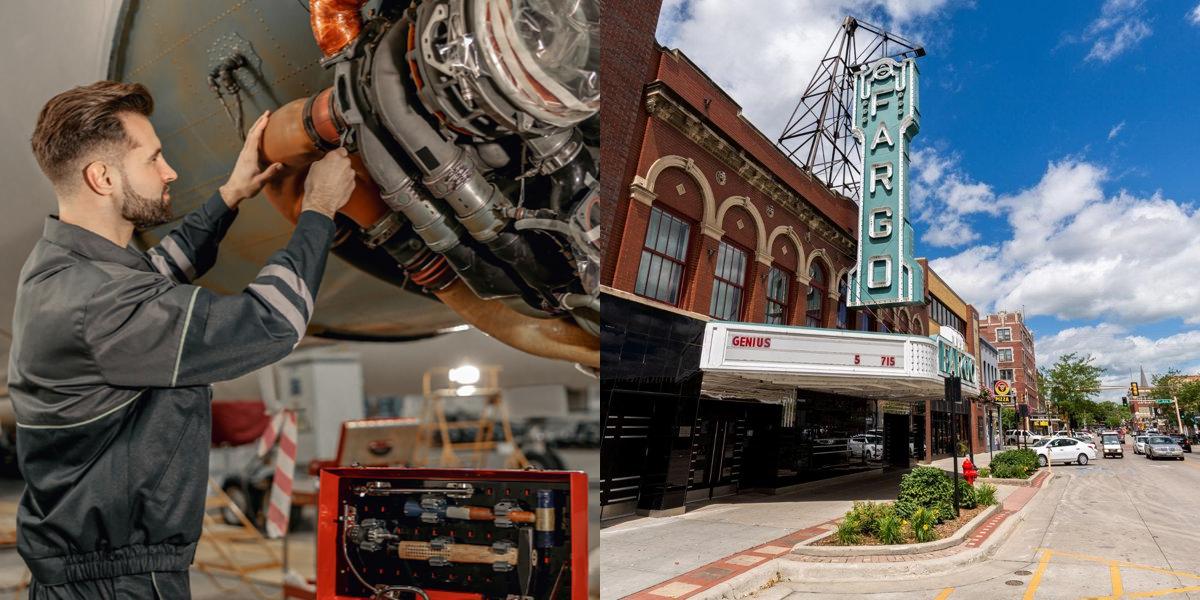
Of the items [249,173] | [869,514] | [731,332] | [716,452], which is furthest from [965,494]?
[249,173]

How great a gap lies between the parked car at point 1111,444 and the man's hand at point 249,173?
683cm

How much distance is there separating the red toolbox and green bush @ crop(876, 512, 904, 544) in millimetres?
2491

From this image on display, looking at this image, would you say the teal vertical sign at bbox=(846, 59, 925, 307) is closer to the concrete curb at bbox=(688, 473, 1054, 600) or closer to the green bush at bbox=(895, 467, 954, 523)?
the green bush at bbox=(895, 467, 954, 523)

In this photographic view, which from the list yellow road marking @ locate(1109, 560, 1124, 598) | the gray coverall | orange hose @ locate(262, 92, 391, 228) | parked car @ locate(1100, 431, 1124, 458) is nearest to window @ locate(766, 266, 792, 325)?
yellow road marking @ locate(1109, 560, 1124, 598)

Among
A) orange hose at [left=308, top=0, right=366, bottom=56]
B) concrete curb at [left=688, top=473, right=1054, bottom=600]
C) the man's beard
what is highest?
orange hose at [left=308, top=0, right=366, bottom=56]

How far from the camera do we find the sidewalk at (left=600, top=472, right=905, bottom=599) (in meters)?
2.90

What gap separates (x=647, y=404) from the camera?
2.78 metres

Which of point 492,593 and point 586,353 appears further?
point 586,353

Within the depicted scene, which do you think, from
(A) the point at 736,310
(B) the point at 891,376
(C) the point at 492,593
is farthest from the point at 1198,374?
(C) the point at 492,593

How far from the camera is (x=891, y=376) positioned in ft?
12.2

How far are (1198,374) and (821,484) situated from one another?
3.15 m

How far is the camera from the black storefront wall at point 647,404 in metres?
2.61

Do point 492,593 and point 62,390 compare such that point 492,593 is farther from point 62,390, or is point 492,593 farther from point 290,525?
point 62,390

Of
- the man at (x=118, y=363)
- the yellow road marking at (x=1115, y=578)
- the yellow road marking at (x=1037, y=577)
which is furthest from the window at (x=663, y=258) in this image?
the yellow road marking at (x=1115, y=578)
